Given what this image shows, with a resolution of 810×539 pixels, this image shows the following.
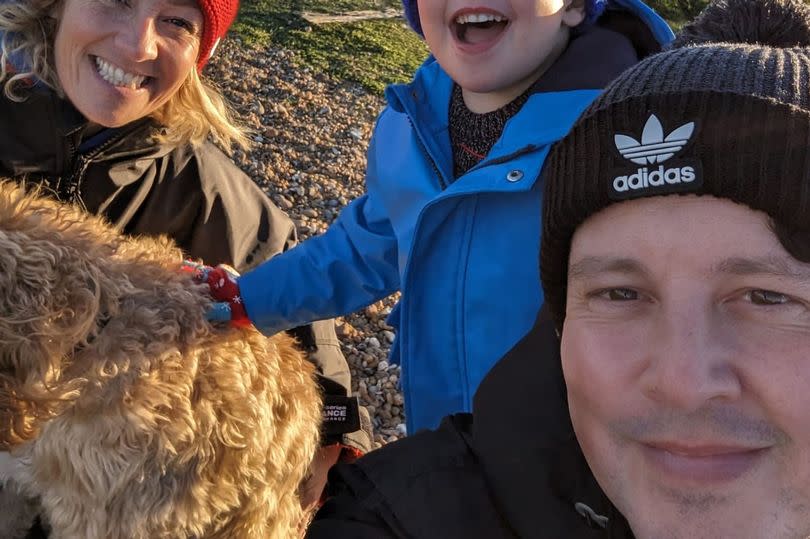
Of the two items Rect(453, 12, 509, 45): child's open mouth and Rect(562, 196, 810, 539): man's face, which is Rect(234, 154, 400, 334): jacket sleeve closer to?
Rect(453, 12, 509, 45): child's open mouth

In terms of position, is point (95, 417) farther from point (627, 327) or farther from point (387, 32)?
point (387, 32)

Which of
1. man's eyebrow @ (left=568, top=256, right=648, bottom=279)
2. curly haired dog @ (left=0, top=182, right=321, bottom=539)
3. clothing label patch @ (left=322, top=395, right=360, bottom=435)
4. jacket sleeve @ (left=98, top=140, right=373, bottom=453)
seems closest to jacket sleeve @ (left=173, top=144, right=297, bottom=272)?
jacket sleeve @ (left=98, top=140, right=373, bottom=453)

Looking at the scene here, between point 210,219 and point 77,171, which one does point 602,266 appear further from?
point 77,171

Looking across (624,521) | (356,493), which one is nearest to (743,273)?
(624,521)

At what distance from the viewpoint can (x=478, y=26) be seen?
2682 millimetres

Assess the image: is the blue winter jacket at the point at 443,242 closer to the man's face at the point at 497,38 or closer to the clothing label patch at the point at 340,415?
the man's face at the point at 497,38

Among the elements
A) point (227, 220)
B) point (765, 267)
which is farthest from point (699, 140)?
point (227, 220)

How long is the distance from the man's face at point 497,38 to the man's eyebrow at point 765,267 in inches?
58.4

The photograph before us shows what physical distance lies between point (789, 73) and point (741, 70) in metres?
0.09

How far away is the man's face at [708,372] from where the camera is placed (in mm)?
1278

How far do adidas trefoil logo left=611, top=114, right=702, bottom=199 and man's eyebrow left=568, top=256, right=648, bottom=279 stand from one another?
133 millimetres

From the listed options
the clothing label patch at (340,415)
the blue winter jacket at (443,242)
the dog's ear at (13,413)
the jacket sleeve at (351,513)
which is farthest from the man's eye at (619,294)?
the clothing label patch at (340,415)

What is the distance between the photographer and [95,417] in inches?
96.7

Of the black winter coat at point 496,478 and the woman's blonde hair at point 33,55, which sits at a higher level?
the woman's blonde hair at point 33,55
